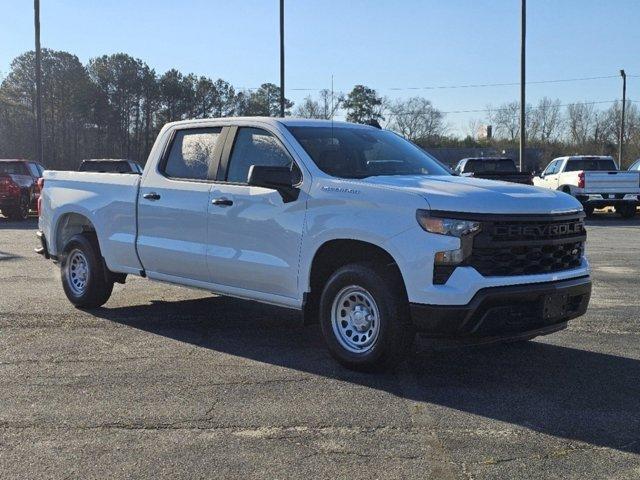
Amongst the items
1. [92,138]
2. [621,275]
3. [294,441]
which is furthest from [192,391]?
[92,138]

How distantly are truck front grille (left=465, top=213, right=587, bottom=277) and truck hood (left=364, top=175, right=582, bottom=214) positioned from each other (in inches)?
2.9

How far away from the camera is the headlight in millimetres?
5078

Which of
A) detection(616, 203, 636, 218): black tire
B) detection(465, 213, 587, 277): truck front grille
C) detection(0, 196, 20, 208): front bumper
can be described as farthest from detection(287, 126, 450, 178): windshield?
detection(616, 203, 636, 218): black tire

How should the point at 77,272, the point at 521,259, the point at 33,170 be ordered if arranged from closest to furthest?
the point at 521,259 < the point at 77,272 < the point at 33,170

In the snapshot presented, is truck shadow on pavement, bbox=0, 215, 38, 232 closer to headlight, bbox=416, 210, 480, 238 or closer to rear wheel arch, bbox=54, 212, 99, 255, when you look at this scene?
rear wheel arch, bbox=54, 212, 99, 255

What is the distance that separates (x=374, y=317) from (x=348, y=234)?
2.12 ft

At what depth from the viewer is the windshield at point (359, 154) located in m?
6.23

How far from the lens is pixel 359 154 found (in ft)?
21.2

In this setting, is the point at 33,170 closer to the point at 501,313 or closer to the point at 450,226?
the point at 450,226

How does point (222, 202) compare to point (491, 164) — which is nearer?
point (222, 202)

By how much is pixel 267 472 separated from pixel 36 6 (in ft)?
93.7

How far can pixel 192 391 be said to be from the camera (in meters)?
5.19

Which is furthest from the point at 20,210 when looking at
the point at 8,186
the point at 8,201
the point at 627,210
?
the point at 627,210

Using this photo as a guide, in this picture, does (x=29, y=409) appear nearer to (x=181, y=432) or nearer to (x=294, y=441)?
(x=181, y=432)
